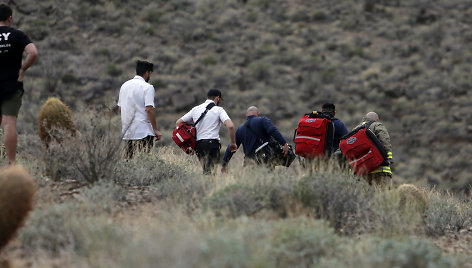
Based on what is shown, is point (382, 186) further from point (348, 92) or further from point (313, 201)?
point (348, 92)

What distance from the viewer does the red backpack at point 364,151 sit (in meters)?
8.81

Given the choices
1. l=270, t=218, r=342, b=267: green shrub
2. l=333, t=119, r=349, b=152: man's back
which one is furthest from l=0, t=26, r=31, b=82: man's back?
l=333, t=119, r=349, b=152: man's back

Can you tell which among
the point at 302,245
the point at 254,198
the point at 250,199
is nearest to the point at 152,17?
the point at 254,198

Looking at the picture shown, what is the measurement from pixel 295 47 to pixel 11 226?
25812mm

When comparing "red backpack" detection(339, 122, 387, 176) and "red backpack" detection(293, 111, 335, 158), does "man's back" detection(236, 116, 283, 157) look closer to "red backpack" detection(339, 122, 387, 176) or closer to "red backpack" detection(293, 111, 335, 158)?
"red backpack" detection(293, 111, 335, 158)

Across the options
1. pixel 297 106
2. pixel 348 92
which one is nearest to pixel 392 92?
pixel 348 92

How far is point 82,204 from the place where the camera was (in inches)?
226

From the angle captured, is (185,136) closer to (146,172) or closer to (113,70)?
(146,172)

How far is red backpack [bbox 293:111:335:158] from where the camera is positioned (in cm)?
912

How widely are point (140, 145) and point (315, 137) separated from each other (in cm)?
295

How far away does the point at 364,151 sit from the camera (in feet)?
29.1

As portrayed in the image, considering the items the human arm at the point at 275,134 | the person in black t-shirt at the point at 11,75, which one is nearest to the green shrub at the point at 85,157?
the person in black t-shirt at the point at 11,75

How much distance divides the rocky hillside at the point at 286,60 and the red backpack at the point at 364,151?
1110cm

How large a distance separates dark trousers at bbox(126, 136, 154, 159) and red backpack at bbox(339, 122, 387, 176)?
3.19 m
